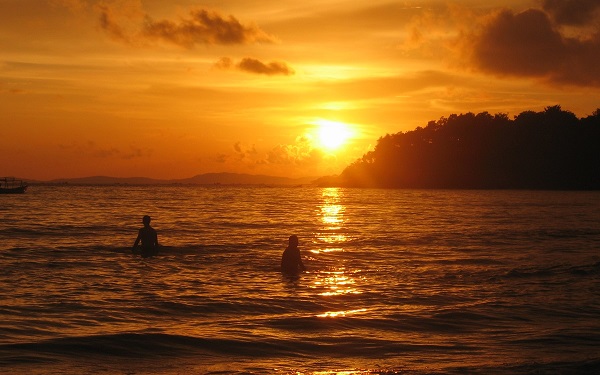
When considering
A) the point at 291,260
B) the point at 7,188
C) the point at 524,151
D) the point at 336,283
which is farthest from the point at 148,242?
the point at 524,151

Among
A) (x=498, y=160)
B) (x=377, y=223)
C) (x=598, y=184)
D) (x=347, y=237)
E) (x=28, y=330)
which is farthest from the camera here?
(x=498, y=160)

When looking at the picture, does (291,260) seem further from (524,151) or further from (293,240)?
(524,151)

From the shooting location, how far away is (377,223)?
180 feet

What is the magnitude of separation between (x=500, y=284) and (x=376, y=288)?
13.5ft

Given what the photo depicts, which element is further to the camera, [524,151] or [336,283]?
[524,151]

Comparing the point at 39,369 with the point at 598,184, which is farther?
the point at 598,184

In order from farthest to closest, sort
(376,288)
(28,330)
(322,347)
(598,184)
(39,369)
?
(598,184), (376,288), (28,330), (322,347), (39,369)

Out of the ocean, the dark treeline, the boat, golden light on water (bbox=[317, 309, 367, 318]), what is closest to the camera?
the ocean

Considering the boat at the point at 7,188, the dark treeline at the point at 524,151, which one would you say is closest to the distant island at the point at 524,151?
the dark treeline at the point at 524,151

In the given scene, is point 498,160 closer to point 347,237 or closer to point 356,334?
point 347,237

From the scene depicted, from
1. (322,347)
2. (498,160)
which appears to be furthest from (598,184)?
(322,347)

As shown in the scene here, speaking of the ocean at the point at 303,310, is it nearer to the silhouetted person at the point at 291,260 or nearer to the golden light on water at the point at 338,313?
the golden light on water at the point at 338,313

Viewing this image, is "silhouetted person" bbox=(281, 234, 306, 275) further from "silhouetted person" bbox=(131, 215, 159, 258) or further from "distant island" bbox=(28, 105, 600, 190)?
"distant island" bbox=(28, 105, 600, 190)

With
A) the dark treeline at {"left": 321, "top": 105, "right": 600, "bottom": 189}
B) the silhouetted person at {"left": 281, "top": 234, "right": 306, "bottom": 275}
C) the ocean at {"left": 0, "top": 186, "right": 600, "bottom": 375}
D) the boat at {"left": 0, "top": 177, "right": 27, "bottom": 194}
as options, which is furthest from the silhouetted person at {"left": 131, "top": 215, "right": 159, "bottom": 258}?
the dark treeline at {"left": 321, "top": 105, "right": 600, "bottom": 189}
